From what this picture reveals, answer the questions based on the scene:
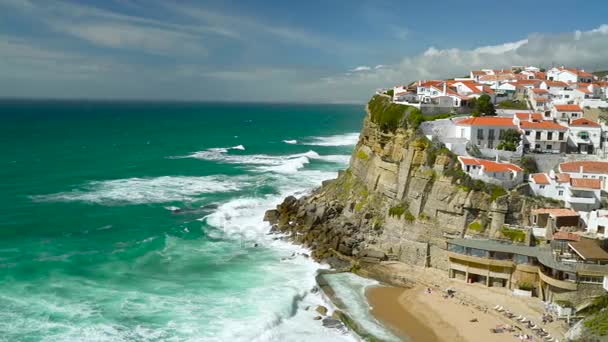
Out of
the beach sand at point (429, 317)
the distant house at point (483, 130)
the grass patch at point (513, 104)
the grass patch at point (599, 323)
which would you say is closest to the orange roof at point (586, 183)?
the distant house at point (483, 130)

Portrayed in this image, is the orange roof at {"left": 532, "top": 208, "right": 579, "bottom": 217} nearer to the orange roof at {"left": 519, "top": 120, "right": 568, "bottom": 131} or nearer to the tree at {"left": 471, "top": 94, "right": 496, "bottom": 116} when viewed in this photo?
the orange roof at {"left": 519, "top": 120, "right": 568, "bottom": 131}

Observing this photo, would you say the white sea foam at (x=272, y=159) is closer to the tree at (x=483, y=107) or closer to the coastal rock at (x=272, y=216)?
the coastal rock at (x=272, y=216)

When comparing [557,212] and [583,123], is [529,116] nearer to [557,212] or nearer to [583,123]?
[583,123]

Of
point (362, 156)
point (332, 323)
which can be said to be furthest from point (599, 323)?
point (362, 156)

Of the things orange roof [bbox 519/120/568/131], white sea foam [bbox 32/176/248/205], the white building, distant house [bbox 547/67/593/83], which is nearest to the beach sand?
the white building

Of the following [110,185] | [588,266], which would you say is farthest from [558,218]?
[110,185]

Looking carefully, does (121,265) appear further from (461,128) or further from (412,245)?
(461,128)
